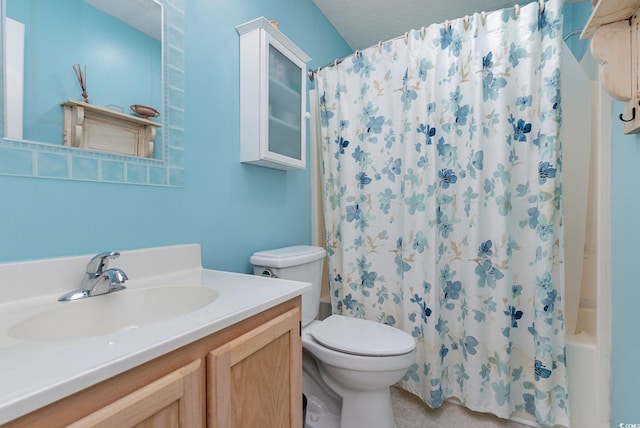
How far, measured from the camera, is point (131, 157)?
0.93 m

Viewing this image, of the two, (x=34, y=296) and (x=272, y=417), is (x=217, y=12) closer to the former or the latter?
(x=34, y=296)

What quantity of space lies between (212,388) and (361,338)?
781mm

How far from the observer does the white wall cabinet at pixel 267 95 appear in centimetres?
129

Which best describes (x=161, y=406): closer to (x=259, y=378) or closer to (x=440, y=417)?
(x=259, y=378)

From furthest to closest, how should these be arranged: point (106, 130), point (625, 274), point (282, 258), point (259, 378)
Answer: point (282, 258)
point (625, 274)
point (106, 130)
point (259, 378)

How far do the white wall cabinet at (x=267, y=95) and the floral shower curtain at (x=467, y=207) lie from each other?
41 cm

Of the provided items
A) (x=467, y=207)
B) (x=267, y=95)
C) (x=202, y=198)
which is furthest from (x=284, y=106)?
(x=467, y=207)

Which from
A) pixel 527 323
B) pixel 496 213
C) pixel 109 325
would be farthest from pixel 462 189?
pixel 109 325

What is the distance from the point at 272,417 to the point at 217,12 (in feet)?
4.93

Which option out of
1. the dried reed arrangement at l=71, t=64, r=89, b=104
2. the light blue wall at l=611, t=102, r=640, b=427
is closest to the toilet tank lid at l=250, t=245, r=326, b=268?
the dried reed arrangement at l=71, t=64, r=89, b=104

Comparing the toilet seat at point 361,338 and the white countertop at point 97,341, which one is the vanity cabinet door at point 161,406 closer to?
the white countertop at point 97,341

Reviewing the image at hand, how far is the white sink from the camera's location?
65 centimetres

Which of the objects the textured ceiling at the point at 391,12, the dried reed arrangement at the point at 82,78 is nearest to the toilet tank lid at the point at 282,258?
the dried reed arrangement at the point at 82,78

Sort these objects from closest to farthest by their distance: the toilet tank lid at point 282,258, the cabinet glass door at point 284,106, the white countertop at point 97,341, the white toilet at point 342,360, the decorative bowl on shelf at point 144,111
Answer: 1. the white countertop at point 97,341
2. the decorative bowl on shelf at point 144,111
3. the white toilet at point 342,360
4. the toilet tank lid at point 282,258
5. the cabinet glass door at point 284,106
